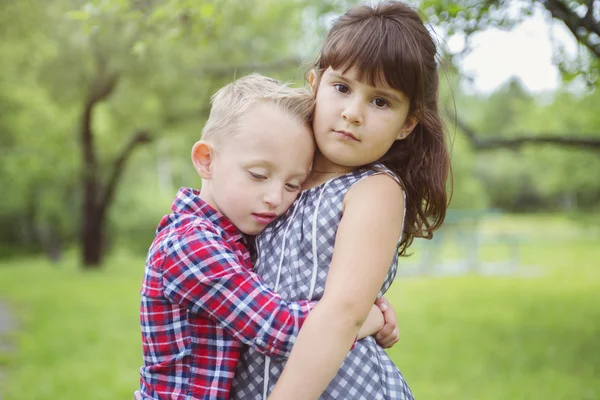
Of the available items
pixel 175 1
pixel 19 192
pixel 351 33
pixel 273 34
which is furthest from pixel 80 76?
pixel 351 33

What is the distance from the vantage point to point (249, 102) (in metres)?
1.82

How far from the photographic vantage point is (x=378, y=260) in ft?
5.30

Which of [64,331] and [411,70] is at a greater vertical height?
[411,70]

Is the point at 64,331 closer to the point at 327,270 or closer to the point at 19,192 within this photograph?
the point at 327,270

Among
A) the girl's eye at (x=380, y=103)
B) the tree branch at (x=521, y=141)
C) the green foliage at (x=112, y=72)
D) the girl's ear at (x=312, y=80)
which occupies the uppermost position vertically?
the girl's eye at (x=380, y=103)

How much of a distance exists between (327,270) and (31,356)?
7.68 meters

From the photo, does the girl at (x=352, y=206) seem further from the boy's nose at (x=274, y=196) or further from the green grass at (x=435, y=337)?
the green grass at (x=435, y=337)

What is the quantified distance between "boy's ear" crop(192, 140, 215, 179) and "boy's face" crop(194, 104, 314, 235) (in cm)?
6

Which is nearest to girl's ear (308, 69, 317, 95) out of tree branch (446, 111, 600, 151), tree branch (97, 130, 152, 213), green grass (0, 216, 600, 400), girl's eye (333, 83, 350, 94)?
girl's eye (333, 83, 350, 94)

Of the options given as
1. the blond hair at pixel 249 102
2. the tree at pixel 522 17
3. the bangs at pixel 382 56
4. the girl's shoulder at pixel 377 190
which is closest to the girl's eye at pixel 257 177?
the blond hair at pixel 249 102

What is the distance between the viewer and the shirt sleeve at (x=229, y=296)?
1594 millimetres

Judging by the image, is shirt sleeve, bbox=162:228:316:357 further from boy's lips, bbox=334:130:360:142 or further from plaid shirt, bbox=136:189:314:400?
boy's lips, bbox=334:130:360:142

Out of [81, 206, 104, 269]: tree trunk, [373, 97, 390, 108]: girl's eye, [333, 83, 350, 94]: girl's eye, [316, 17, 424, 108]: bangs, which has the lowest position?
[81, 206, 104, 269]: tree trunk

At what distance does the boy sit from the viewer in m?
1.62
